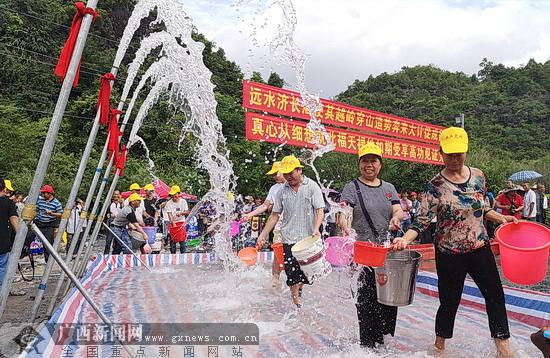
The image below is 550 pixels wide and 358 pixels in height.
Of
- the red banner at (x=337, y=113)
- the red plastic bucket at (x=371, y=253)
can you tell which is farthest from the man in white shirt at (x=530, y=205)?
the red plastic bucket at (x=371, y=253)

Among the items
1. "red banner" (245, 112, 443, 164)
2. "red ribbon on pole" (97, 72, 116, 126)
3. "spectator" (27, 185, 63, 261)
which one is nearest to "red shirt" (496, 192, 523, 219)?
"red banner" (245, 112, 443, 164)

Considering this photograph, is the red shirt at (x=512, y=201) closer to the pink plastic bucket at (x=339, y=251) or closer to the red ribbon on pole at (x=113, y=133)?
the pink plastic bucket at (x=339, y=251)

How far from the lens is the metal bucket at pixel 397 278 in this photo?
3.54 metres

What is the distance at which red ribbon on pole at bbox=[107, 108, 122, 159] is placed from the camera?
20.6 feet

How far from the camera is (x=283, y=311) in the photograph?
5359mm

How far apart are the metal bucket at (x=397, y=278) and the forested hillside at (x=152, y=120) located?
16192 millimetres

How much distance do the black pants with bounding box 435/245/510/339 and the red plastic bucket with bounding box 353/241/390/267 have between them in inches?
25.3

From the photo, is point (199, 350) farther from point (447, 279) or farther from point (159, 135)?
point (159, 135)

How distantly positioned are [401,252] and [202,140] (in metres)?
5.67

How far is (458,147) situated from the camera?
3482 millimetres

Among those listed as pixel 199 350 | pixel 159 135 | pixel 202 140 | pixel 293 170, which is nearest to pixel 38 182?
pixel 199 350

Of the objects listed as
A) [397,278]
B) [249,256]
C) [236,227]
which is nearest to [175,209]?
[236,227]

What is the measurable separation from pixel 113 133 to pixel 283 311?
341 cm

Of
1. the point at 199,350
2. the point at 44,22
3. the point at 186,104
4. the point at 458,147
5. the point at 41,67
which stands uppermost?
the point at 44,22
